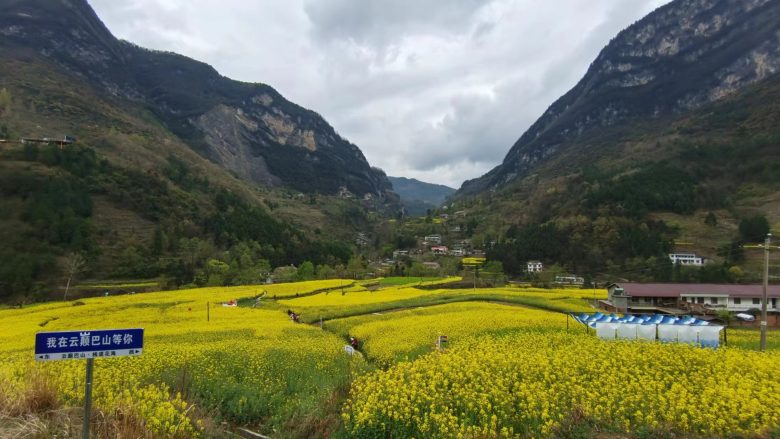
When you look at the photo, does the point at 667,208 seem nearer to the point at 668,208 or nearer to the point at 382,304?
the point at 668,208

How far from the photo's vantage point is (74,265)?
60.8 metres

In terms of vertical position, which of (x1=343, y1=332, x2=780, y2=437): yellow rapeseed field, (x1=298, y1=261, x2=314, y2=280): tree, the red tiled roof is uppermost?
(x1=343, y1=332, x2=780, y2=437): yellow rapeseed field

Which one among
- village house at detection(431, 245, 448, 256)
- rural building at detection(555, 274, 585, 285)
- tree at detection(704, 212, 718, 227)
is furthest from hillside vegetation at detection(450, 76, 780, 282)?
village house at detection(431, 245, 448, 256)

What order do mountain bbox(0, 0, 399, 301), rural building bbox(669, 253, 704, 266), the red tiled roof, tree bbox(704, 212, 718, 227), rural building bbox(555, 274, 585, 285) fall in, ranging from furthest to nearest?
tree bbox(704, 212, 718, 227), rural building bbox(669, 253, 704, 266), rural building bbox(555, 274, 585, 285), mountain bbox(0, 0, 399, 301), the red tiled roof

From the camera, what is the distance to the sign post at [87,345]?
6.03 m

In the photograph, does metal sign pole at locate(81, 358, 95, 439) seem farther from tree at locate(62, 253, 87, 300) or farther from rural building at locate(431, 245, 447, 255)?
rural building at locate(431, 245, 447, 255)

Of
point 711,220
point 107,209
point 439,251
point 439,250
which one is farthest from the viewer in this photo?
point 439,250

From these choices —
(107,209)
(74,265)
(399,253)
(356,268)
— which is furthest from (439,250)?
(74,265)

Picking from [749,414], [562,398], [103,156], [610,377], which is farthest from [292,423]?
[103,156]

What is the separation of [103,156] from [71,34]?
144106mm

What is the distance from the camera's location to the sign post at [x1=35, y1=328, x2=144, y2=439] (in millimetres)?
6033

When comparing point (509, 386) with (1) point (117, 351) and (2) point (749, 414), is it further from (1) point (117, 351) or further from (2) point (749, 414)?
(1) point (117, 351)

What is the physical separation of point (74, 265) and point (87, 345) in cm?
6764

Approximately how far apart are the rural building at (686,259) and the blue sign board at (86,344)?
85905 mm
